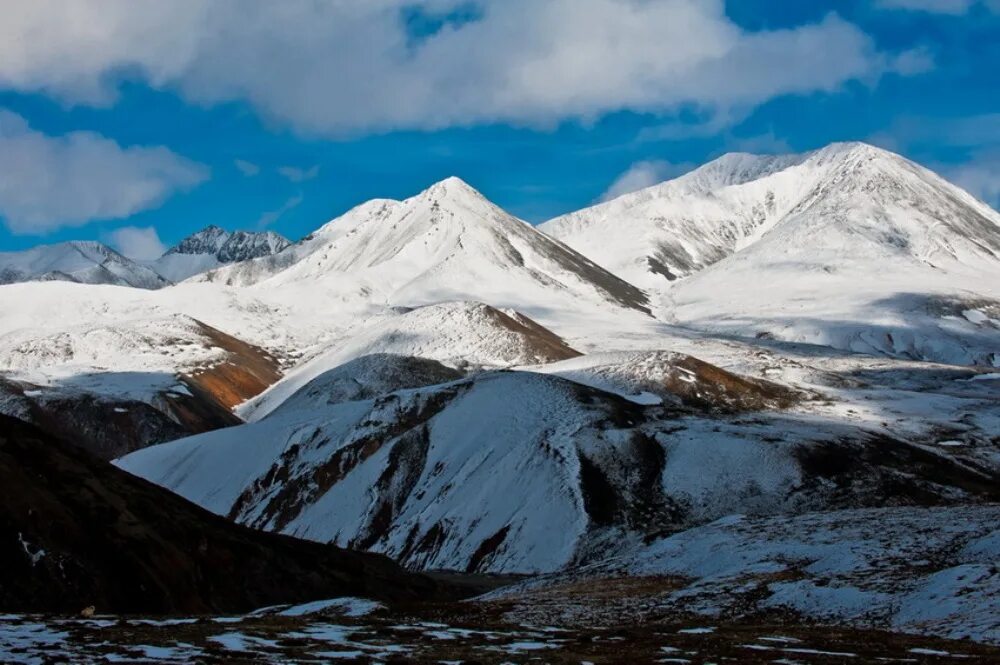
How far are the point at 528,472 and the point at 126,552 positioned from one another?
4379cm

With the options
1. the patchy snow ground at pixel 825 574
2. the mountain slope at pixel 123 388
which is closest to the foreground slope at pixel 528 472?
the patchy snow ground at pixel 825 574

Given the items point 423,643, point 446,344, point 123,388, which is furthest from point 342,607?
point 446,344

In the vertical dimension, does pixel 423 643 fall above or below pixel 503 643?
above

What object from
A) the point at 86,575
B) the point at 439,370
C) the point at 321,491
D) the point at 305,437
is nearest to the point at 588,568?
the point at 86,575

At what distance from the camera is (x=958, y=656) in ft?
81.8

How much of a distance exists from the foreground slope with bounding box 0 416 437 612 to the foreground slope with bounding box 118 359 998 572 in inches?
955

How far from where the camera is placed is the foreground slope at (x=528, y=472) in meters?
79.3

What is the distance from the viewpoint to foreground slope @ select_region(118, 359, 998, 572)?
7931 cm

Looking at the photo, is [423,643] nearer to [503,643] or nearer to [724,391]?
[503,643]

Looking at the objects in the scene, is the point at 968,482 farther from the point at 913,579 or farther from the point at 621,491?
the point at 913,579

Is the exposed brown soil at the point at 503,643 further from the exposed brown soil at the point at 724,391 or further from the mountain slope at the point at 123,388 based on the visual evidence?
the mountain slope at the point at 123,388

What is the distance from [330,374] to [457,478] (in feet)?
283

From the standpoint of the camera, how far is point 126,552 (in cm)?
4409

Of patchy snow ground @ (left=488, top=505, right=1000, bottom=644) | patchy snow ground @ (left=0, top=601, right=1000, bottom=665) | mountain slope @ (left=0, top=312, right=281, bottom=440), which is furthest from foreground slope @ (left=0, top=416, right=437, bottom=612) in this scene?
mountain slope @ (left=0, top=312, right=281, bottom=440)
